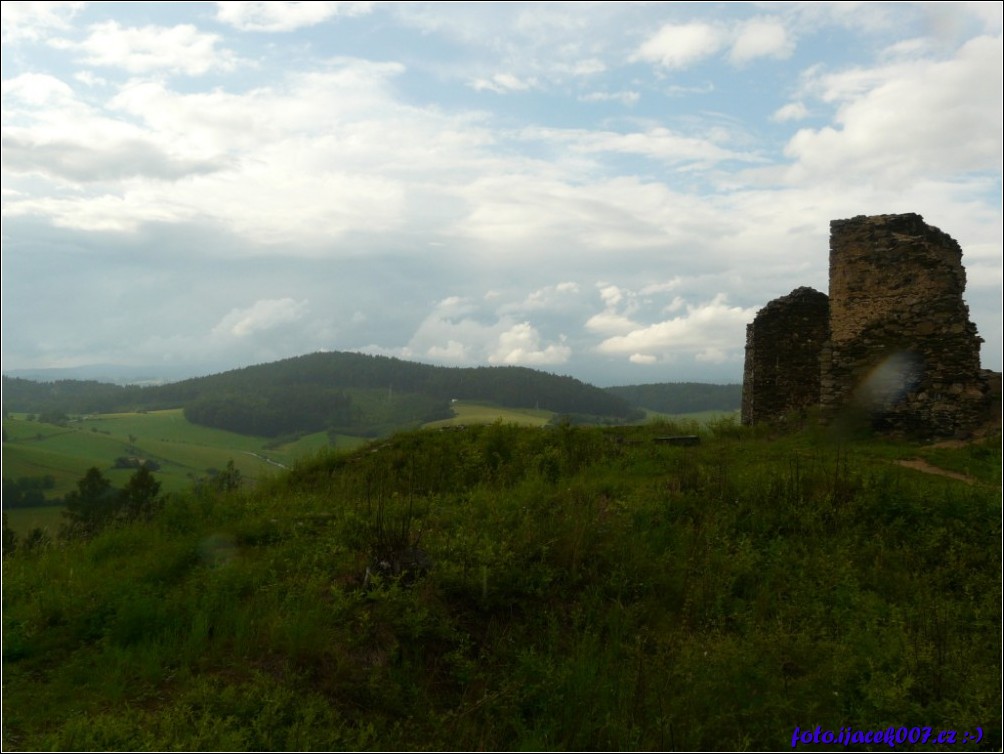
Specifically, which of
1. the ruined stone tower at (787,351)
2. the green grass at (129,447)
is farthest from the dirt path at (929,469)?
the green grass at (129,447)

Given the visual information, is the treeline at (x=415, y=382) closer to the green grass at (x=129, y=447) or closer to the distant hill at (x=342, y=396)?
the distant hill at (x=342, y=396)

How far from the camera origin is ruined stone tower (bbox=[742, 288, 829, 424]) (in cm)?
1741

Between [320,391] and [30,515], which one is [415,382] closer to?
[320,391]

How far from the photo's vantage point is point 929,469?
35.9 feet

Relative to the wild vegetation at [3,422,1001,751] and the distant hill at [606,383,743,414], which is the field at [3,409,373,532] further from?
the wild vegetation at [3,422,1001,751]

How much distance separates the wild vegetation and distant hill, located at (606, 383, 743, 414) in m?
51.3

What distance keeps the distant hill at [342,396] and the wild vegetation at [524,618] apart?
5064cm

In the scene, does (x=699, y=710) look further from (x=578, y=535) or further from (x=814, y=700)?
(x=578, y=535)

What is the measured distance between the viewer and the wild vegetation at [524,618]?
507cm

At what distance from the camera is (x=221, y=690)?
514cm

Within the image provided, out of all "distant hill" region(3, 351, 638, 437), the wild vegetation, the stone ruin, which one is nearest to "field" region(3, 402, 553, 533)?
"distant hill" region(3, 351, 638, 437)

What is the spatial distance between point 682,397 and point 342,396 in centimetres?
4394

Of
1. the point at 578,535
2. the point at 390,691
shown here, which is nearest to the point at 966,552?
the point at 578,535

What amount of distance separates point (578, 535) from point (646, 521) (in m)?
1.13
